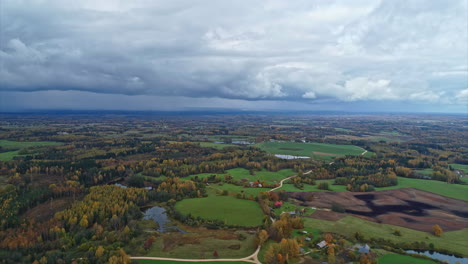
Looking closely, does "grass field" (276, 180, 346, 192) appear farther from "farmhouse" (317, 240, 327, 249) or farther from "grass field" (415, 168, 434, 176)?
"grass field" (415, 168, 434, 176)

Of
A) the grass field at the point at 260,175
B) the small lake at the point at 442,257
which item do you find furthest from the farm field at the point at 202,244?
the grass field at the point at 260,175

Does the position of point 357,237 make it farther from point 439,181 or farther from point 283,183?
point 439,181

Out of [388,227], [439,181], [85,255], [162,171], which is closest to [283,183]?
[388,227]

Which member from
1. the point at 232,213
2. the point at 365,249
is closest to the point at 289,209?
the point at 232,213

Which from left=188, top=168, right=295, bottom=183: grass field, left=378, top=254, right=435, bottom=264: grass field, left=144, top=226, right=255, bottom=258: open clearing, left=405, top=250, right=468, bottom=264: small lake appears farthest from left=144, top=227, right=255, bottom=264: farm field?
left=188, top=168, right=295, bottom=183: grass field

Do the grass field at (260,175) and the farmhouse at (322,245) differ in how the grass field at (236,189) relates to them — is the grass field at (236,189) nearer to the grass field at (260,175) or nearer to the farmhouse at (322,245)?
the grass field at (260,175)

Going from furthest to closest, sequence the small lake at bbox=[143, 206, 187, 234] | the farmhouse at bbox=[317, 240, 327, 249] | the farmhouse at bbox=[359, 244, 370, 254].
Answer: the small lake at bbox=[143, 206, 187, 234], the farmhouse at bbox=[317, 240, 327, 249], the farmhouse at bbox=[359, 244, 370, 254]
